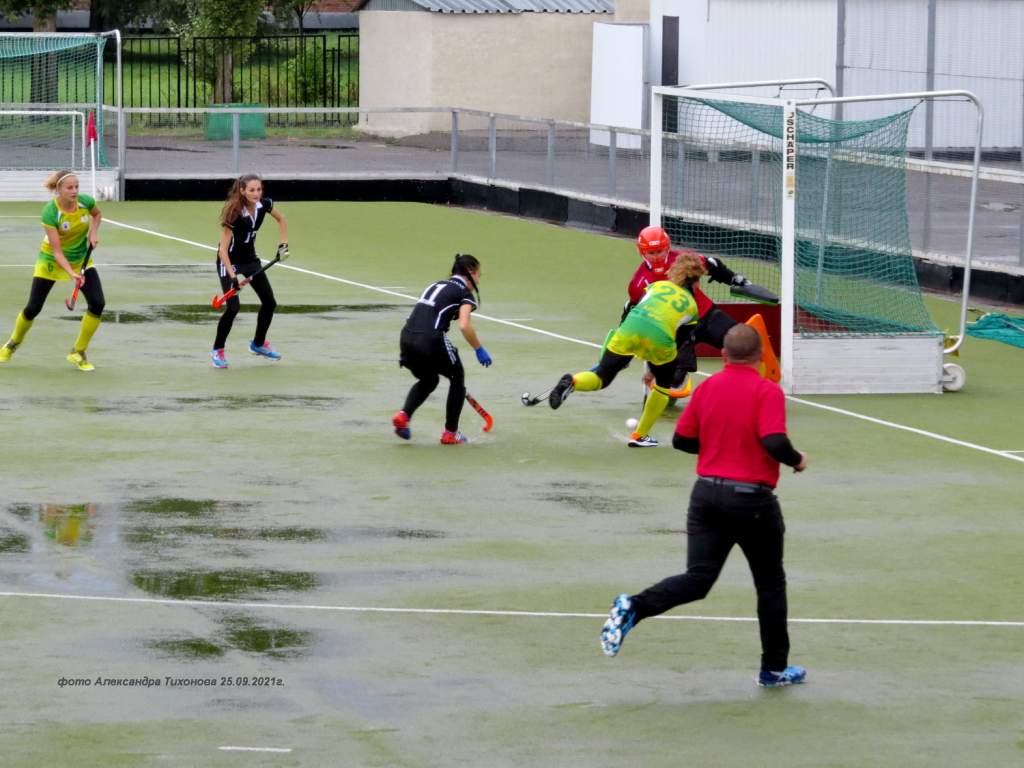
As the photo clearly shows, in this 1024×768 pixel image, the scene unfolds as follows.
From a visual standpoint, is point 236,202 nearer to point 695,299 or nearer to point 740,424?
point 695,299

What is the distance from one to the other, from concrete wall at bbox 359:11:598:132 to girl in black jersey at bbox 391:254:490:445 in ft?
106

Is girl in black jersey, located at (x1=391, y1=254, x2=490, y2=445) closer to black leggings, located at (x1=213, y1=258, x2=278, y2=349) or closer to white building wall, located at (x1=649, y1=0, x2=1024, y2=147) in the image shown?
black leggings, located at (x1=213, y1=258, x2=278, y2=349)

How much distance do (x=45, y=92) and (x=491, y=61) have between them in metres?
11.4

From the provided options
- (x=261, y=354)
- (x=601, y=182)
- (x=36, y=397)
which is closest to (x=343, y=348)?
(x=261, y=354)

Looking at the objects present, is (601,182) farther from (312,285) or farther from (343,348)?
(343,348)

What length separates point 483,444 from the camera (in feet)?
49.1

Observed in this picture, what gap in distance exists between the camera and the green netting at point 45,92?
117 ft

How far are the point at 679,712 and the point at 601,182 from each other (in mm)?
23624

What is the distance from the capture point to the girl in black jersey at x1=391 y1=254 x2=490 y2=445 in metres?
14.4

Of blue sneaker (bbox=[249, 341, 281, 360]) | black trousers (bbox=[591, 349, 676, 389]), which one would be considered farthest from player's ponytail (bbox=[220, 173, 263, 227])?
black trousers (bbox=[591, 349, 676, 389])

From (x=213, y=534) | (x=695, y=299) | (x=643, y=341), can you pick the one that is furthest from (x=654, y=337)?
(x=213, y=534)

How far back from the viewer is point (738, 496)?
8.75 metres

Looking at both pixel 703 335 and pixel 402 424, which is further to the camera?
pixel 703 335

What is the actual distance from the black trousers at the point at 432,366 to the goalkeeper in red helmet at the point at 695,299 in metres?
1.62
